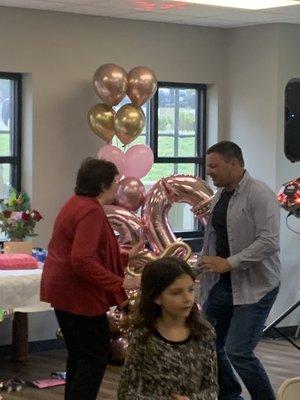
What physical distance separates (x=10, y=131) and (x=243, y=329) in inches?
127

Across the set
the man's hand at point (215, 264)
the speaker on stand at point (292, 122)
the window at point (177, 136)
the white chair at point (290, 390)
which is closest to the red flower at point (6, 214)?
the window at point (177, 136)

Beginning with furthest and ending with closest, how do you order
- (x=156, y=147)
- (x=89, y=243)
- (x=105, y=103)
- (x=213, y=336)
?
(x=156, y=147) < (x=105, y=103) < (x=89, y=243) < (x=213, y=336)

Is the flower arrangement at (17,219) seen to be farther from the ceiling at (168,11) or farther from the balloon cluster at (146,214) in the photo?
the ceiling at (168,11)

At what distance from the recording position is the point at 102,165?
4.61 m

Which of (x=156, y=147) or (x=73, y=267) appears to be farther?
(x=156, y=147)

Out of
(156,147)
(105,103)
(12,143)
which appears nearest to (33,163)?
(12,143)

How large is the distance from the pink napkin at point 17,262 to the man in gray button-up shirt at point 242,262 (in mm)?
1692

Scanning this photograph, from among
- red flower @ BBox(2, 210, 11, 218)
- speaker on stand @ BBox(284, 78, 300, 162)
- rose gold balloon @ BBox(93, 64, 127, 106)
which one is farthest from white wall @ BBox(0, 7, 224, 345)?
speaker on stand @ BBox(284, 78, 300, 162)

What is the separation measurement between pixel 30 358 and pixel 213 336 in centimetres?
411

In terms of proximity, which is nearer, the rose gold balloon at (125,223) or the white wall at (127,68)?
the rose gold balloon at (125,223)

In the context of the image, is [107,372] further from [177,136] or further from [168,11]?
[168,11]

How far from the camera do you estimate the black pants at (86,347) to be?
4.59 meters

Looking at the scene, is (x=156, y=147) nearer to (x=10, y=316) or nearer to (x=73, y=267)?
(x=10, y=316)

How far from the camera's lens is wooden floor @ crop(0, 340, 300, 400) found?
20.1ft
